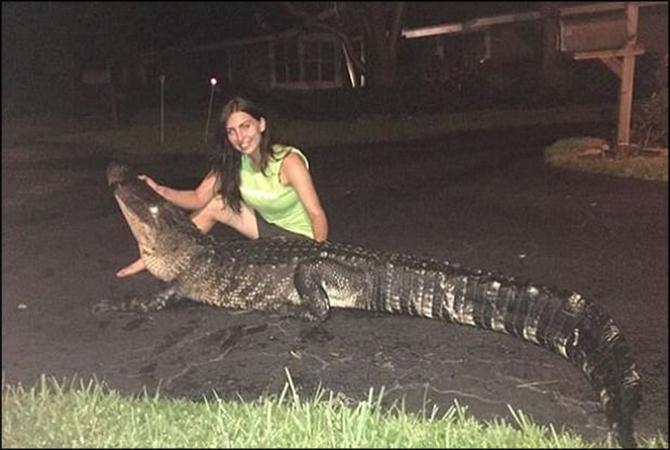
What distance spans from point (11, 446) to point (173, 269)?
2306 mm

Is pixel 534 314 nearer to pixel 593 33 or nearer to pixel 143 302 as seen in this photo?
pixel 143 302

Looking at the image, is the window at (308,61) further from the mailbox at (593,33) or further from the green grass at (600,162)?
the green grass at (600,162)

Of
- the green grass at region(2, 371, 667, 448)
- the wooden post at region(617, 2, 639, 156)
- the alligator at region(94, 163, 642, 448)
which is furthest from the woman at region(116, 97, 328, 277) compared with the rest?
the wooden post at region(617, 2, 639, 156)

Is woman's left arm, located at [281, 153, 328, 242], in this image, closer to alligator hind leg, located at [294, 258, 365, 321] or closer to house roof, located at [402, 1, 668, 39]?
alligator hind leg, located at [294, 258, 365, 321]

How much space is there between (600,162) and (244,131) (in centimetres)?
573

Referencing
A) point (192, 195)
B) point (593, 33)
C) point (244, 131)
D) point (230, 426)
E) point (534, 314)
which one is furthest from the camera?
point (593, 33)

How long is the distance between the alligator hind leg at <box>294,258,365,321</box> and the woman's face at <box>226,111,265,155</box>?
673mm

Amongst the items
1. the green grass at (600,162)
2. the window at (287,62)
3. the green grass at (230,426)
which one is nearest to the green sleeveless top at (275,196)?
the green grass at (230,426)

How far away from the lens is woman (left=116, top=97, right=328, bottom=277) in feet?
13.1

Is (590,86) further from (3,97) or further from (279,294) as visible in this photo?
(3,97)

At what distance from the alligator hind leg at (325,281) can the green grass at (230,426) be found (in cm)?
137

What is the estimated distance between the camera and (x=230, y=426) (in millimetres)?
2277

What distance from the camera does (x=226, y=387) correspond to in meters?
3.15

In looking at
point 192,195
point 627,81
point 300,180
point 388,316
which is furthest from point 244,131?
point 627,81
